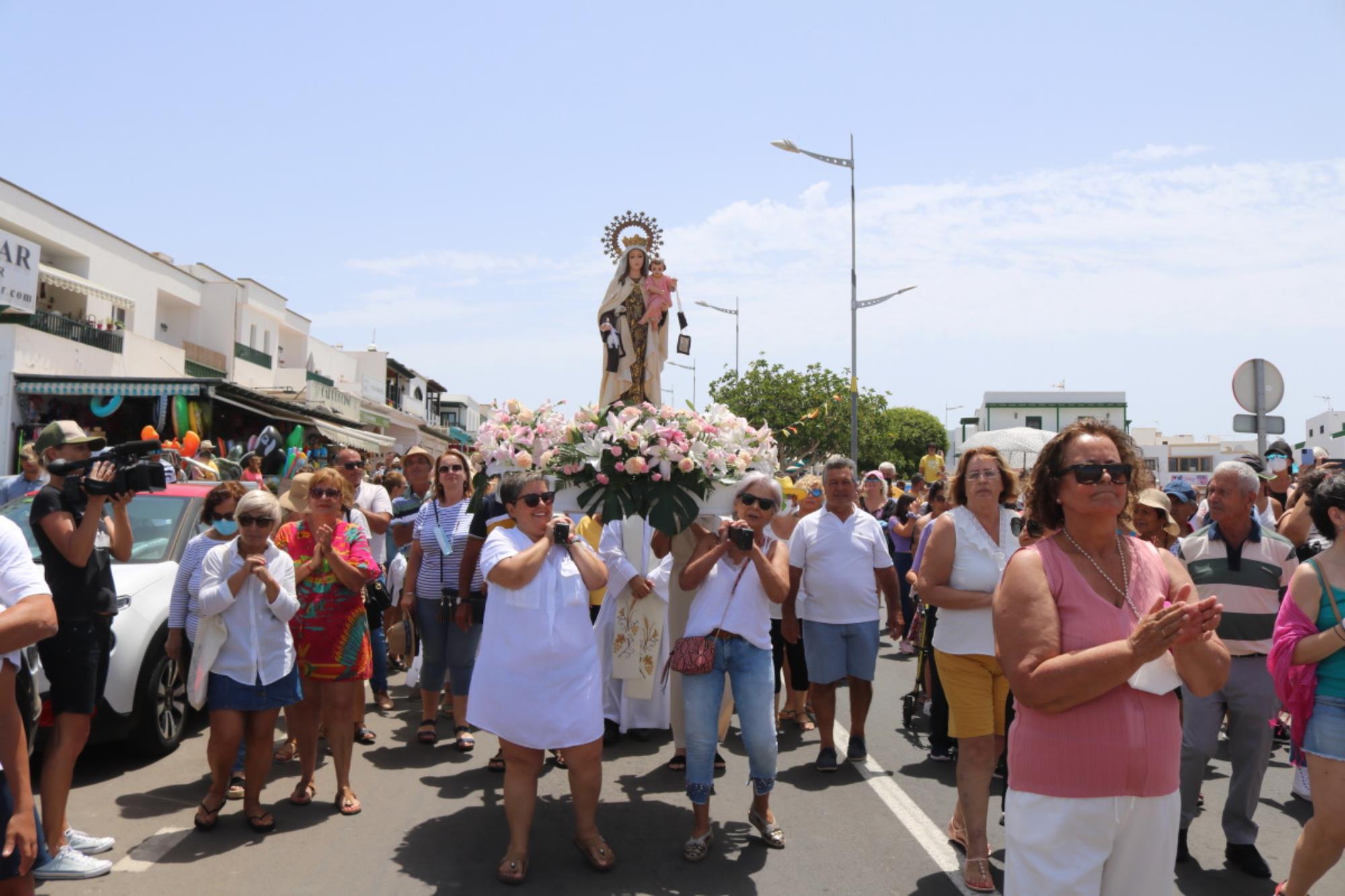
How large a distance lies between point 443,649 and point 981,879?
421 centimetres

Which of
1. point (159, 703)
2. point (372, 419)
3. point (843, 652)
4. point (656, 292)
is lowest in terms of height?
point (159, 703)

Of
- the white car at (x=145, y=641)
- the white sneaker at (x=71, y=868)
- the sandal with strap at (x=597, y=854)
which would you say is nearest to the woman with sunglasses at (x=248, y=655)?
the white sneaker at (x=71, y=868)

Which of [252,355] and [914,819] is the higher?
[252,355]

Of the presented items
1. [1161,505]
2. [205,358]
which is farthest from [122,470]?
[205,358]

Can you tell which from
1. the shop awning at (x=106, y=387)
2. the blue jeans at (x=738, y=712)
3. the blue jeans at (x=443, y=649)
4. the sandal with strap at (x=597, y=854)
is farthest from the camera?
the shop awning at (x=106, y=387)

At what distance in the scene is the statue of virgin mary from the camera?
30.4ft

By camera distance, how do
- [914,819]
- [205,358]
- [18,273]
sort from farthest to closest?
[205,358] → [18,273] → [914,819]

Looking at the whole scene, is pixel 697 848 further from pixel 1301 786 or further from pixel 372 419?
pixel 372 419

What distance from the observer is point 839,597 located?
6.85m

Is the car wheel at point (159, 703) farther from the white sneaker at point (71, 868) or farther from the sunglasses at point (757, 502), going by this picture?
the sunglasses at point (757, 502)

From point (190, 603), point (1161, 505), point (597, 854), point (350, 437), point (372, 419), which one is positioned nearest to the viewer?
point (597, 854)

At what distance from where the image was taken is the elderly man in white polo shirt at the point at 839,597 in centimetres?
681

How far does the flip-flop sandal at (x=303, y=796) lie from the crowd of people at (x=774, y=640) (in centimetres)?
2

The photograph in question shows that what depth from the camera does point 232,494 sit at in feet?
22.1
